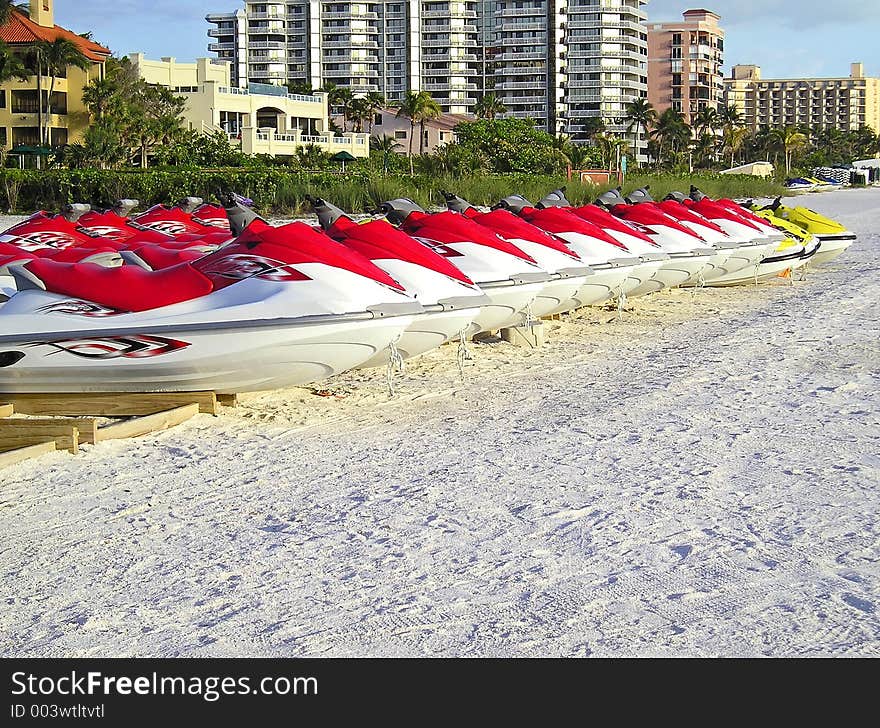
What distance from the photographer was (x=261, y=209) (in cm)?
2819

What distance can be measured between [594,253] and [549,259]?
1.12 m

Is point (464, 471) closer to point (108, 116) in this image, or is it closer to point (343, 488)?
point (343, 488)

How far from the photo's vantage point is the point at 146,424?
7.33 metres

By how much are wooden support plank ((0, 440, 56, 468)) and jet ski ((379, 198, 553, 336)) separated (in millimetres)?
3792

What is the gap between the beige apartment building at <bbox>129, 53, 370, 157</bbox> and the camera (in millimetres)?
70375

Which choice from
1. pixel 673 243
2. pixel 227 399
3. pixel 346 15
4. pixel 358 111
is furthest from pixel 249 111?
pixel 227 399

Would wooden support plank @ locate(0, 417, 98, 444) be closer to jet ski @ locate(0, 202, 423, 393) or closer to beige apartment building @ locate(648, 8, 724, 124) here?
jet ski @ locate(0, 202, 423, 393)

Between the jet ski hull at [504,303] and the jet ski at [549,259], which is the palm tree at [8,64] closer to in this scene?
the jet ski at [549,259]

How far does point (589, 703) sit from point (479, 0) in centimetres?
11729

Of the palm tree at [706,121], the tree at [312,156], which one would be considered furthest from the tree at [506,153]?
the palm tree at [706,121]

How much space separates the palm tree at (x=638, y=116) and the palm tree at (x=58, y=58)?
61558 mm

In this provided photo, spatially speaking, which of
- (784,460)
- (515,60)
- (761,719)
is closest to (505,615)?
(761,719)

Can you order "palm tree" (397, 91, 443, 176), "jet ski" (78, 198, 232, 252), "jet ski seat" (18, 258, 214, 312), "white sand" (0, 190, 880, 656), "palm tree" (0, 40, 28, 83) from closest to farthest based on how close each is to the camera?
"white sand" (0, 190, 880, 656), "jet ski seat" (18, 258, 214, 312), "jet ski" (78, 198, 232, 252), "palm tree" (0, 40, 28, 83), "palm tree" (397, 91, 443, 176)

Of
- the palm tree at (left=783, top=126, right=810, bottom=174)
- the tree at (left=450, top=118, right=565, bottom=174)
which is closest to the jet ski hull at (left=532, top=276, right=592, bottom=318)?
the tree at (left=450, top=118, right=565, bottom=174)
